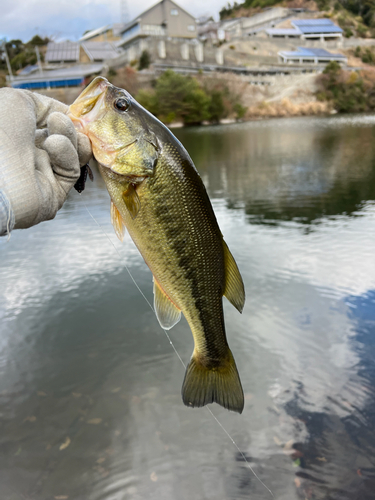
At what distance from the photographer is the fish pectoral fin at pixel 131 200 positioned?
1935mm

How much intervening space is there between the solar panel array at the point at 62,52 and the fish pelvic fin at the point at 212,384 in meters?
78.2

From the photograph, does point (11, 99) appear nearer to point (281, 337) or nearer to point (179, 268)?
point (179, 268)

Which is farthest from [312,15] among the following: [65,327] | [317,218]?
[65,327]

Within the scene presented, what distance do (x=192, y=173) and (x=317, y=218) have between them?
974 centimetres

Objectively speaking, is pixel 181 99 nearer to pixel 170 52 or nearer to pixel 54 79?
pixel 170 52

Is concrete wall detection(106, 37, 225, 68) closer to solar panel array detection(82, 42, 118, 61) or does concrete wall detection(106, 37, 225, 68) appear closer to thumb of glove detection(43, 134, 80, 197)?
solar panel array detection(82, 42, 118, 61)

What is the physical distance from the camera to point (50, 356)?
232 inches

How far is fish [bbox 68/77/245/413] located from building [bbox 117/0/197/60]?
73.5 m

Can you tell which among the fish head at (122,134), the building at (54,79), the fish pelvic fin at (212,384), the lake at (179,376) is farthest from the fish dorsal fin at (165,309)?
the building at (54,79)

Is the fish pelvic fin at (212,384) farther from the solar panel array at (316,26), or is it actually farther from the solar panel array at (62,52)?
the solar panel array at (316,26)

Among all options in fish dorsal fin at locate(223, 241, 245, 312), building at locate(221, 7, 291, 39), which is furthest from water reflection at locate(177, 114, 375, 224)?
building at locate(221, 7, 291, 39)

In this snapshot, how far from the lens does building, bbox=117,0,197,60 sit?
68.3 m

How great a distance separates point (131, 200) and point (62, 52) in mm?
80968

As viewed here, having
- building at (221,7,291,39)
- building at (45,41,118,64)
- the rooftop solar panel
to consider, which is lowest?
building at (45,41,118,64)
